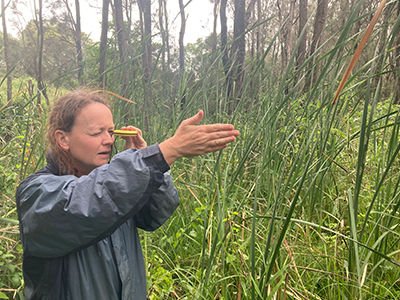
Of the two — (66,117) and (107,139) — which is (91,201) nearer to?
(107,139)

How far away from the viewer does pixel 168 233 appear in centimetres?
195

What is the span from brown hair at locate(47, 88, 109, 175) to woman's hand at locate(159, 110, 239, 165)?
1.69 feet

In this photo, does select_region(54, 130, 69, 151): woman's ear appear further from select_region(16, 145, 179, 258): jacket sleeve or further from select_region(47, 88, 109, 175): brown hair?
select_region(16, 145, 179, 258): jacket sleeve

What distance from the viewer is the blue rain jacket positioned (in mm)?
819

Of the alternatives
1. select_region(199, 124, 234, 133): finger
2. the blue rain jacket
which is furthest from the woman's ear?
select_region(199, 124, 234, 133): finger

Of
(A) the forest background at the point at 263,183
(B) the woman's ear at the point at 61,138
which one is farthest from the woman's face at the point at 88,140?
(A) the forest background at the point at 263,183

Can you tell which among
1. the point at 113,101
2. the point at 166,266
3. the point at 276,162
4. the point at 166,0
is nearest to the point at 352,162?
the point at 276,162

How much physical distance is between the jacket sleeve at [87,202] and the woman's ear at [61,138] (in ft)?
0.94

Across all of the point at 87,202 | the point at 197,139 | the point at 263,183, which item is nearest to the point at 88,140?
the point at 87,202

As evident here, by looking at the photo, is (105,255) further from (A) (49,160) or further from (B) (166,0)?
(B) (166,0)

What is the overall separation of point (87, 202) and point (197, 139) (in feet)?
1.29

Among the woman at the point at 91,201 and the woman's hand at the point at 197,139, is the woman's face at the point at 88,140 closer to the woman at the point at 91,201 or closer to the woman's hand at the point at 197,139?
the woman at the point at 91,201

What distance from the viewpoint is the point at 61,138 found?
3.78ft

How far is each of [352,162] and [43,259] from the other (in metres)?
2.13
